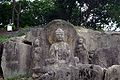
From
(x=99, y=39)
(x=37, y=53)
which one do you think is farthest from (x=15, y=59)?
(x=99, y=39)

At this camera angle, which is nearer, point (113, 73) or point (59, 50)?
point (113, 73)

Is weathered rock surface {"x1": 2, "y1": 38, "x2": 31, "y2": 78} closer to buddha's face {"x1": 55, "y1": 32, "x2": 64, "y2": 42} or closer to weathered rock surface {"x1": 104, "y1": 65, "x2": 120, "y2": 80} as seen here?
buddha's face {"x1": 55, "y1": 32, "x2": 64, "y2": 42}

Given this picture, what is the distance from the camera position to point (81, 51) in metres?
14.3

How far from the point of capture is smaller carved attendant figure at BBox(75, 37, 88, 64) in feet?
46.8

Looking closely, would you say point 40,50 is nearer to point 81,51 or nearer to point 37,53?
point 37,53

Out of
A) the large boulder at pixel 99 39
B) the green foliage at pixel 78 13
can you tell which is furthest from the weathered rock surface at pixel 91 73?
the green foliage at pixel 78 13

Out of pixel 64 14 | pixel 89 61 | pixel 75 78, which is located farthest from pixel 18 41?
pixel 64 14

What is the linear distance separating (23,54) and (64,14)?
906 centimetres

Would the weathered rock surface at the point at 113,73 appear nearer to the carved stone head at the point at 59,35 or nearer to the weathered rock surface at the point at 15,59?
the carved stone head at the point at 59,35

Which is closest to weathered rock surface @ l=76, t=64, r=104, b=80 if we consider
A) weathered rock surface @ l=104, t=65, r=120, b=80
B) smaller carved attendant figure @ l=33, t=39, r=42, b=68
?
weathered rock surface @ l=104, t=65, r=120, b=80

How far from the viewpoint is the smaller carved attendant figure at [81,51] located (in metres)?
14.2

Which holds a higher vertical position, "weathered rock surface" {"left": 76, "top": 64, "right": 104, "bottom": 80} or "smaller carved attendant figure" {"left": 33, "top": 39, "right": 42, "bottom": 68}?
"smaller carved attendant figure" {"left": 33, "top": 39, "right": 42, "bottom": 68}

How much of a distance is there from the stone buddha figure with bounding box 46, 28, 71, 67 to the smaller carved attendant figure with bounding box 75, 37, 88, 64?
441 millimetres

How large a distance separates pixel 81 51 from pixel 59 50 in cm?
86
